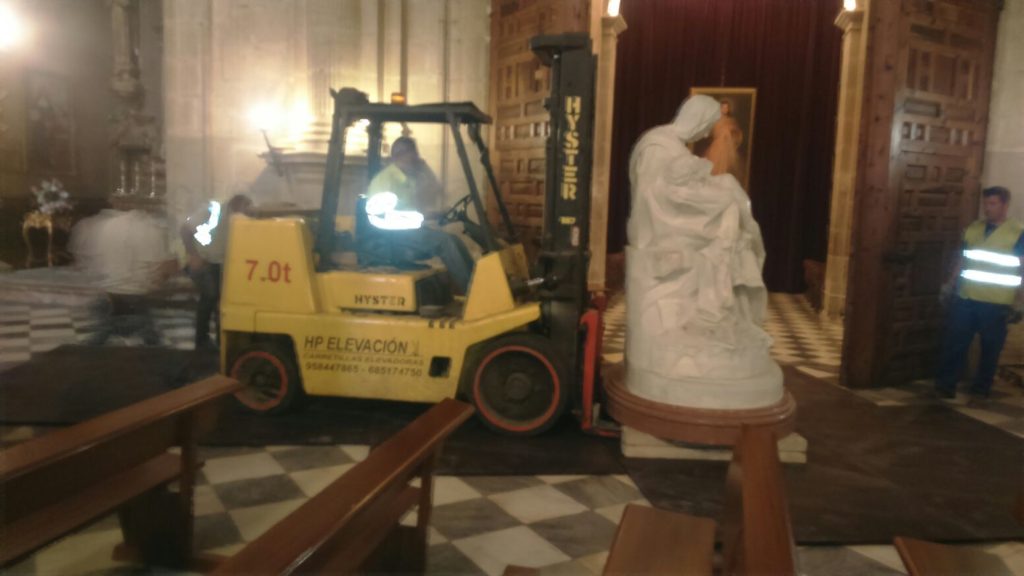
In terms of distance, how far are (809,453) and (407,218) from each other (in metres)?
2.59

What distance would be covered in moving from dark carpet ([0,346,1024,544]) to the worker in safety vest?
551mm

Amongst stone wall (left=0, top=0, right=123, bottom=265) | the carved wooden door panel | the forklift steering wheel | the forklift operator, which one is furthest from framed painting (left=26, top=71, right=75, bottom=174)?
the forklift steering wheel

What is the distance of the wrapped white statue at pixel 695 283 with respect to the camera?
151 inches

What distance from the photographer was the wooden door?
5242 millimetres

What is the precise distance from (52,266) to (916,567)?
1009cm

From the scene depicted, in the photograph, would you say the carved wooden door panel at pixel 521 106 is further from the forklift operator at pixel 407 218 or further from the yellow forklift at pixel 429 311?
the yellow forklift at pixel 429 311

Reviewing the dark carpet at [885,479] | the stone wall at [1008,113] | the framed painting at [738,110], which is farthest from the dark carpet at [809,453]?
the framed painting at [738,110]

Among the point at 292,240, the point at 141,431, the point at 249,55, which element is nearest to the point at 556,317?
the point at 292,240

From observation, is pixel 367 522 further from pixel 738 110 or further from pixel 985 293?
pixel 738 110

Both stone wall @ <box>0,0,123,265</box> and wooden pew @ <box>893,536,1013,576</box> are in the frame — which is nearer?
wooden pew @ <box>893,536,1013,576</box>

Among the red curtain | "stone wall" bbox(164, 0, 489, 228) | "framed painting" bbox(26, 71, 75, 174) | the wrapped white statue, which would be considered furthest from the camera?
"framed painting" bbox(26, 71, 75, 174)

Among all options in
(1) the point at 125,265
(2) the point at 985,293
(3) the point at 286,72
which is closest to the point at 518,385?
(2) the point at 985,293

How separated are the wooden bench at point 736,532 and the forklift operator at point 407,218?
2428 mm

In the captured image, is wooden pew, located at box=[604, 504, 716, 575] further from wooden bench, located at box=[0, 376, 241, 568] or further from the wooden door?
the wooden door
